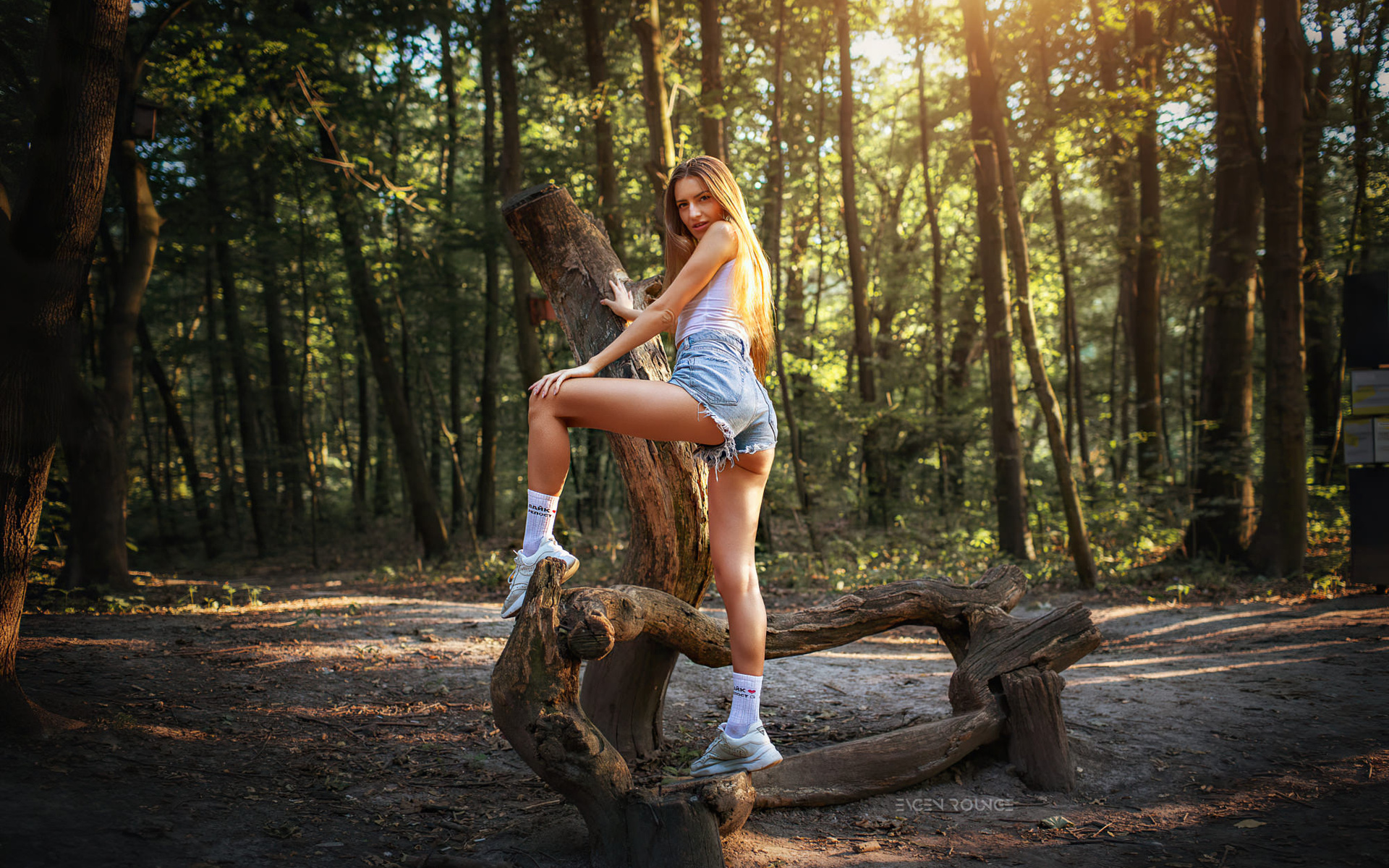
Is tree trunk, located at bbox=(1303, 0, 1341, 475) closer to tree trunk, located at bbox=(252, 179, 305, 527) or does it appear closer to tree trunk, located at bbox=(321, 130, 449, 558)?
tree trunk, located at bbox=(321, 130, 449, 558)

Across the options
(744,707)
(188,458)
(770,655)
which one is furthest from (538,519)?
(188,458)

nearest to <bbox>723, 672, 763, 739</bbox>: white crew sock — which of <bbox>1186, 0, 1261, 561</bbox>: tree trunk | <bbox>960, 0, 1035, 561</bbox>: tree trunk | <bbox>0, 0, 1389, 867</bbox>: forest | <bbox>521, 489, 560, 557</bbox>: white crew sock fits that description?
<bbox>0, 0, 1389, 867</bbox>: forest

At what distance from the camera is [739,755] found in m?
2.96

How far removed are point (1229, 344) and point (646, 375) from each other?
390 inches

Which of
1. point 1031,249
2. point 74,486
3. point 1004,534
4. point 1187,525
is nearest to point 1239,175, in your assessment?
point 1187,525

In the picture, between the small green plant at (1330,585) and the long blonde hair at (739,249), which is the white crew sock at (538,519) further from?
the small green plant at (1330,585)

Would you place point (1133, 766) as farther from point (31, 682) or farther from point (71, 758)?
point (31, 682)

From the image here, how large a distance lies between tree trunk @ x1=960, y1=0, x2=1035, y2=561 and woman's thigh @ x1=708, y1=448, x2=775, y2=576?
7.71 metres

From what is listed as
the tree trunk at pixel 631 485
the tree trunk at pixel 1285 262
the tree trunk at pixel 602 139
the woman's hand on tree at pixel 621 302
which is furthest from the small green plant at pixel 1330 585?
the tree trunk at pixel 602 139

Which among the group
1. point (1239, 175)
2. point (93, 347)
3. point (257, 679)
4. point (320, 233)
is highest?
point (320, 233)

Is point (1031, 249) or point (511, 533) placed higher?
point (1031, 249)

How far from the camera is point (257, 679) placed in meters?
4.71

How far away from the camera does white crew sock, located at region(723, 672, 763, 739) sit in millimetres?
2965

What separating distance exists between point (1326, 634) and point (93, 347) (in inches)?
713
